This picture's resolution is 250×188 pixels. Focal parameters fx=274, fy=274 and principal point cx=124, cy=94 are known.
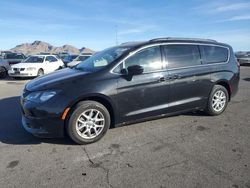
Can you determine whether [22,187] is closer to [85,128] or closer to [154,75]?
[85,128]

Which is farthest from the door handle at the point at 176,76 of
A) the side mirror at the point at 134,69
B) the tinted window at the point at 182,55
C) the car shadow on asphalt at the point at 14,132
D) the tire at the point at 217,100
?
the car shadow on asphalt at the point at 14,132

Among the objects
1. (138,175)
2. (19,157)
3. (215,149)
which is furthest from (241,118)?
(19,157)

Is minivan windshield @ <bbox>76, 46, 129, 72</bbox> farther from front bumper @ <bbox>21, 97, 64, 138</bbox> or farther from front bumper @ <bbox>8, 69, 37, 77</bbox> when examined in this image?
front bumper @ <bbox>8, 69, 37, 77</bbox>

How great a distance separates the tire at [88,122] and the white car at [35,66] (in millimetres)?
12213

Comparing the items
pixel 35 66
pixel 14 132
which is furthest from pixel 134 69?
pixel 35 66

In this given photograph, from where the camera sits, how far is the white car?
1573 centimetres

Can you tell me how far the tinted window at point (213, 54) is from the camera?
6125mm

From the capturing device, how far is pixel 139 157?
4137mm

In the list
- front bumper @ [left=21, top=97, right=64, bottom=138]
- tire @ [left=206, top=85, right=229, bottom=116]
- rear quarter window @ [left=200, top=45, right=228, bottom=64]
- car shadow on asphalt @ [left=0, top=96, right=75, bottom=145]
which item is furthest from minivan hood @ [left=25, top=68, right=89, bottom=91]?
tire @ [left=206, top=85, right=229, bottom=116]

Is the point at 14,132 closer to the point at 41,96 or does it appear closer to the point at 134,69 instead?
the point at 41,96

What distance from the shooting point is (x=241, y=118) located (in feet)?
20.2

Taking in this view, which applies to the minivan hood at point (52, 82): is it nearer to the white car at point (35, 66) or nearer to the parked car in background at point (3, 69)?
the white car at point (35, 66)

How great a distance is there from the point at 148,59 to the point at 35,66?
40.8 feet

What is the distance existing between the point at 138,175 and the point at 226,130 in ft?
8.36
